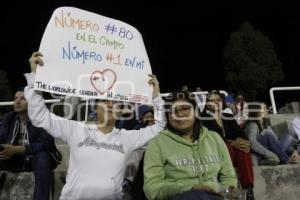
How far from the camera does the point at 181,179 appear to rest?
3.74m

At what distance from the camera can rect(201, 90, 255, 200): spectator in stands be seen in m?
5.13

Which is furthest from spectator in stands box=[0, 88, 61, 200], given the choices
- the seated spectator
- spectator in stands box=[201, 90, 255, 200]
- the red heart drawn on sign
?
the seated spectator

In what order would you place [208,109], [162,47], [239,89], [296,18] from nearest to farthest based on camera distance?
[208,109]
[239,89]
[296,18]
[162,47]

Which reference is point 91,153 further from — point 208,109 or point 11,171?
point 208,109

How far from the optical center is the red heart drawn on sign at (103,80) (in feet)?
14.0

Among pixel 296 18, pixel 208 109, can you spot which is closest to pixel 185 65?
pixel 296 18

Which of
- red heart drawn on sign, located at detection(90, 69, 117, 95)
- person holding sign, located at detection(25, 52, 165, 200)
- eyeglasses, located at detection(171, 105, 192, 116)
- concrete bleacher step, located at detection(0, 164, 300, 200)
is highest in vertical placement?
red heart drawn on sign, located at detection(90, 69, 117, 95)

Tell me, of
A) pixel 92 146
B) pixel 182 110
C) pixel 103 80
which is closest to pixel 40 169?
pixel 92 146

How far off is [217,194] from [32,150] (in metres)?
Answer: 1.79

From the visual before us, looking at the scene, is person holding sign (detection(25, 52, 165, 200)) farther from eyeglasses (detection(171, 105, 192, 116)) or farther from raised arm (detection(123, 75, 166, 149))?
eyeglasses (detection(171, 105, 192, 116))

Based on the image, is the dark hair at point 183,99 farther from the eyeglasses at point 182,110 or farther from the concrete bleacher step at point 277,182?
the concrete bleacher step at point 277,182

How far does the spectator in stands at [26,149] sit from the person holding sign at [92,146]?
60 centimetres

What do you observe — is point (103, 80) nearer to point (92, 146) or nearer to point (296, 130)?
point (92, 146)

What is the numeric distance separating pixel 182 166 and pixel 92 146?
2.32 ft
